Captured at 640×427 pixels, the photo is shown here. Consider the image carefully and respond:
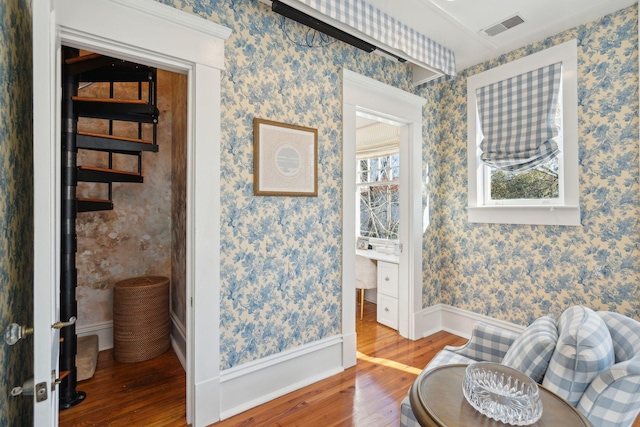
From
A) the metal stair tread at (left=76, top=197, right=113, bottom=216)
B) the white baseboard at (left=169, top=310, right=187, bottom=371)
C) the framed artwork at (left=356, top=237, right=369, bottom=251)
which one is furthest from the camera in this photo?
the framed artwork at (left=356, top=237, right=369, bottom=251)

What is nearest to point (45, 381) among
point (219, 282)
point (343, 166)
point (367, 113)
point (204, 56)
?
point (219, 282)

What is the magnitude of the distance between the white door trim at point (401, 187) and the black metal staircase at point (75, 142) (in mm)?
1594

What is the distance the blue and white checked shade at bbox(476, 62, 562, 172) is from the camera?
264 cm

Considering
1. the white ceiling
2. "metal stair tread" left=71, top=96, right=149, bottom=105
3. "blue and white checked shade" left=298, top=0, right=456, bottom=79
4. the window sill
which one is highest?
the white ceiling

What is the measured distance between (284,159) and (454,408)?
1.77 m

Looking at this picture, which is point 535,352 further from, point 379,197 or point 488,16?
point 379,197

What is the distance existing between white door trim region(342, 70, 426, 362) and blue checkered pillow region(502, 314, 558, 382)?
132 centimetres

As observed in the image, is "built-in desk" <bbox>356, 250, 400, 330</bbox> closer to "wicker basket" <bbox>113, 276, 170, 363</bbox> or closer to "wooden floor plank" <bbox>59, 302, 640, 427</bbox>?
"wooden floor plank" <bbox>59, 302, 640, 427</bbox>

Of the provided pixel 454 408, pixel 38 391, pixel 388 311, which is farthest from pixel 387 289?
pixel 38 391

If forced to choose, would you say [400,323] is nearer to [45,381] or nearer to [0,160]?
[45,381]

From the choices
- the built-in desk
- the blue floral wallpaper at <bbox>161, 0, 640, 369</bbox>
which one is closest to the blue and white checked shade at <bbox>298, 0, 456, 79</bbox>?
the blue floral wallpaper at <bbox>161, 0, 640, 369</bbox>

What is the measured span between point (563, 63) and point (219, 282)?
319 cm

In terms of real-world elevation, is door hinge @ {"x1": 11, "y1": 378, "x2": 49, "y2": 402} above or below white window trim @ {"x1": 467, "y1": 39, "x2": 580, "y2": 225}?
below

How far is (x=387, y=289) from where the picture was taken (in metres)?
3.56
